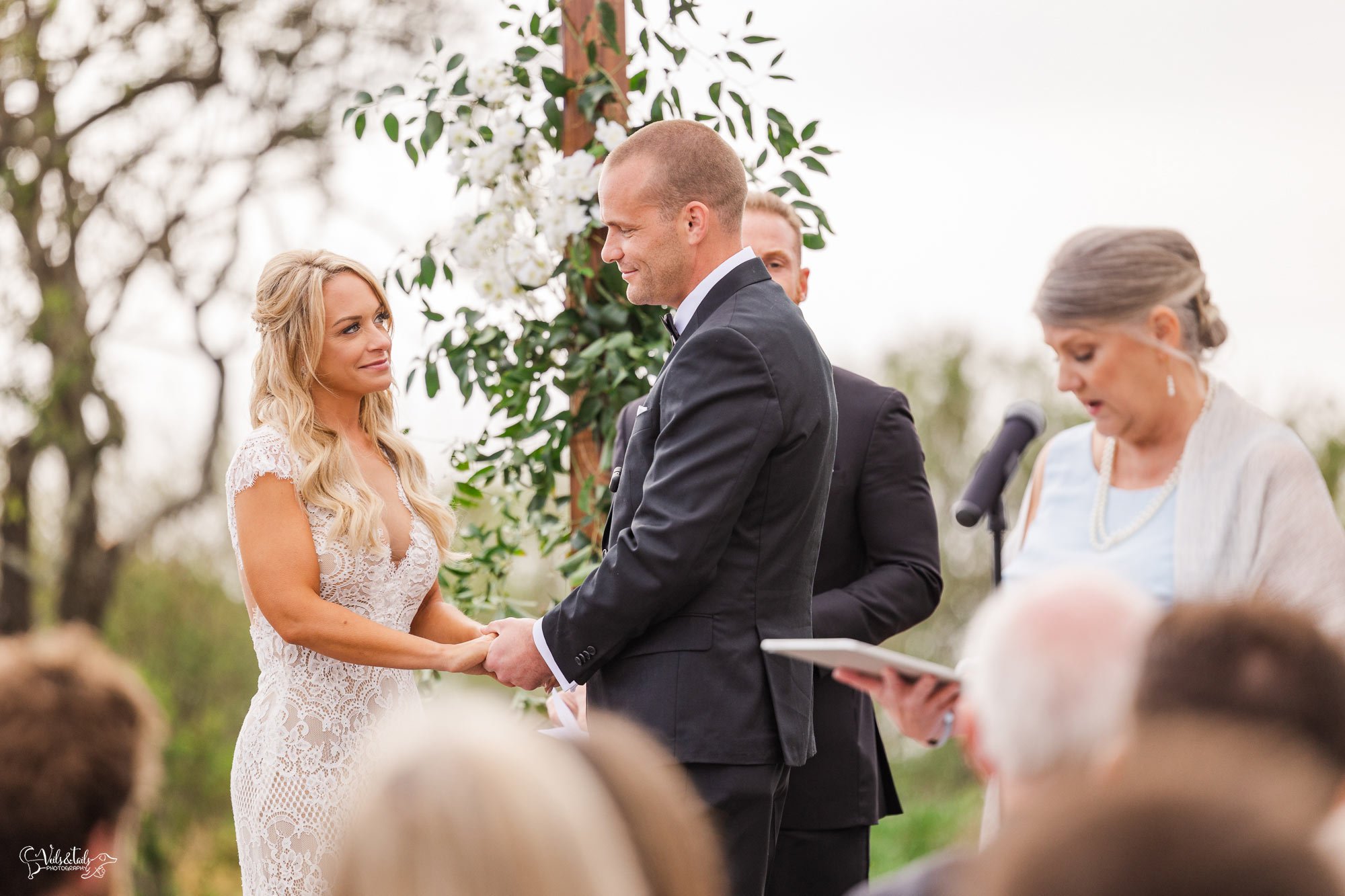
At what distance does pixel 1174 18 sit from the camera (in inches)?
204

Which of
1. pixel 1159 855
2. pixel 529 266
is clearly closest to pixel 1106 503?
pixel 1159 855

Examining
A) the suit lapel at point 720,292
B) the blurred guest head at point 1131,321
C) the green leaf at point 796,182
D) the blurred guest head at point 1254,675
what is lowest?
the blurred guest head at point 1254,675

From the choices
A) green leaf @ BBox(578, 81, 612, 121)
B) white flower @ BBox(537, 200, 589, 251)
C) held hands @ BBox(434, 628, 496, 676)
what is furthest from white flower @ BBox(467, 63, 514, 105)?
held hands @ BBox(434, 628, 496, 676)

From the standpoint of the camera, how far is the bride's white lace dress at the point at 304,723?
2.79 m

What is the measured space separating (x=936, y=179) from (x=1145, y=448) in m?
3.87

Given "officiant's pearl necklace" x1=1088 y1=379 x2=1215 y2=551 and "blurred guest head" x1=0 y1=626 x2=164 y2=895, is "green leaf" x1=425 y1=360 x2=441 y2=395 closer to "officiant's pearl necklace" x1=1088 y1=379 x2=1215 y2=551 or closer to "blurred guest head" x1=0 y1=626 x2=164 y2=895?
"officiant's pearl necklace" x1=1088 y1=379 x2=1215 y2=551

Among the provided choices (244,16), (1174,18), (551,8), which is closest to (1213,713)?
Result: (551,8)

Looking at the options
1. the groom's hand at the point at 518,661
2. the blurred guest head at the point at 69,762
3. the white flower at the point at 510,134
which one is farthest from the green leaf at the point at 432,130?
the blurred guest head at the point at 69,762

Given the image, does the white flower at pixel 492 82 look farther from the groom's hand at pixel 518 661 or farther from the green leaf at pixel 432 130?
the groom's hand at pixel 518 661

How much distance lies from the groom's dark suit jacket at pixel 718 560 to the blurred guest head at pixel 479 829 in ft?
4.59

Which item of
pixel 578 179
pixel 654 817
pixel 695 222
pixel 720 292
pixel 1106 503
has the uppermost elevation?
pixel 578 179

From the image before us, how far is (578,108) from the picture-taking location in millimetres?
3631

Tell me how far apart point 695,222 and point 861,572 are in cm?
95

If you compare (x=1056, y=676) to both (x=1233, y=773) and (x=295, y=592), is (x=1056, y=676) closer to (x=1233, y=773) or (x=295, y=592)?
(x=1233, y=773)
